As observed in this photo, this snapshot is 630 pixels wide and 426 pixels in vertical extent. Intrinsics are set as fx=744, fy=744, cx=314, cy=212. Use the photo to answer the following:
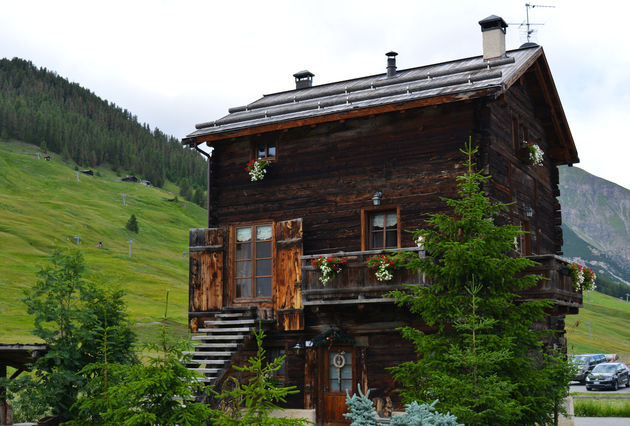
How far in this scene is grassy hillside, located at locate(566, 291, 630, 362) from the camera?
90875mm

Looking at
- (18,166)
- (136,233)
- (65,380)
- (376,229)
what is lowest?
(65,380)

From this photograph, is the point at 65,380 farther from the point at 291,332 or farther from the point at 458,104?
the point at 458,104

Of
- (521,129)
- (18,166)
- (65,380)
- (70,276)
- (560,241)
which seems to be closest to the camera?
(65,380)

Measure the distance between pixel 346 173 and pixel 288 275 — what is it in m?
3.33

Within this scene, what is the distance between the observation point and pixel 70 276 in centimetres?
1655

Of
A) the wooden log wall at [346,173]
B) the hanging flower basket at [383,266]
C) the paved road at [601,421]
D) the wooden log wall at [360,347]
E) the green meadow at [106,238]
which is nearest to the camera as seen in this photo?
the hanging flower basket at [383,266]

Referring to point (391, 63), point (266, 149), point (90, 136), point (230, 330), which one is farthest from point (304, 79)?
point (90, 136)

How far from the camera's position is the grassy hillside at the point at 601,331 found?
90.9m

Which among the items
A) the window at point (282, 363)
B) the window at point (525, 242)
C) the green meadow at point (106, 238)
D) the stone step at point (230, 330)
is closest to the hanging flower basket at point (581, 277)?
the window at point (525, 242)

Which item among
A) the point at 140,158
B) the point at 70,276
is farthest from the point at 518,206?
the point at 140,158

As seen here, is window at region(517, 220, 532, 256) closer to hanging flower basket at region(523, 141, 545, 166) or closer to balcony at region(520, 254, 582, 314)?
hanging flower basket at region(523, 141, 545, 166)

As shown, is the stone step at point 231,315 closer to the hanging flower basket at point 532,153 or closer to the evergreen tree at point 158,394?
the evergreen tree at point 158,394

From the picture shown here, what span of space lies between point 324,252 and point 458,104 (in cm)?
554

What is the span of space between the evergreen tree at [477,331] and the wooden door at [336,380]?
571cm
